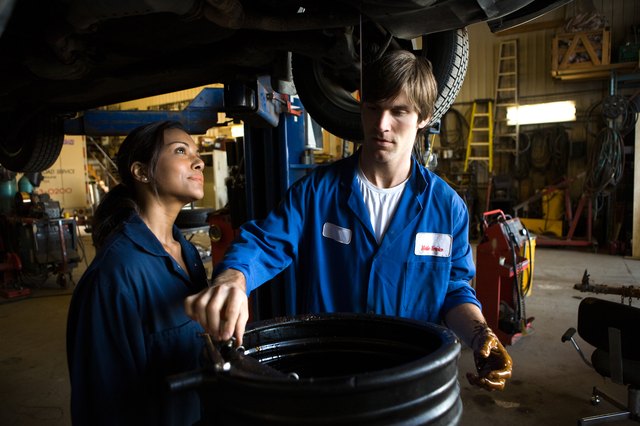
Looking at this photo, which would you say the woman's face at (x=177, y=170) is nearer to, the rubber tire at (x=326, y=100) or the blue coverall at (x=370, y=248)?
the blue coverall at (x=370, y=248)

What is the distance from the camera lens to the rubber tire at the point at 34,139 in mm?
3223

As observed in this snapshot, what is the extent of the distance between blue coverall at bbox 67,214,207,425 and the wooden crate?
8.02 meters

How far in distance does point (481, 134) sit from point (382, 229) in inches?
326

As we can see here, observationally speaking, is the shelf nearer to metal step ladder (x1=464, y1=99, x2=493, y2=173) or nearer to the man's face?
metal step ladder (x1=464, y1=99, x2=493, y2=173)

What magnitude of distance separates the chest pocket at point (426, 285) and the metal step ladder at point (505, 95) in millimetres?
8020

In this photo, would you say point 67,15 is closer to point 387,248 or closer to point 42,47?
point 42,47

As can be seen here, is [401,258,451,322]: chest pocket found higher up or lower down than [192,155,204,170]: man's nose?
lower down

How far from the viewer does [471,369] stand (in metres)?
2.88

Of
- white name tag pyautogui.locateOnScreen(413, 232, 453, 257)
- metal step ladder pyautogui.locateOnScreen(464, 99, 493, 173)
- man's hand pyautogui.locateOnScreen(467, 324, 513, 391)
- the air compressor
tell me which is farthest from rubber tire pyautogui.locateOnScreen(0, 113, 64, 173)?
metal step ladder pyautogui.locateOnScreen(464, 99, 493, 173)

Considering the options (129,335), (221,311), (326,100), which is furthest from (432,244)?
(326,100)

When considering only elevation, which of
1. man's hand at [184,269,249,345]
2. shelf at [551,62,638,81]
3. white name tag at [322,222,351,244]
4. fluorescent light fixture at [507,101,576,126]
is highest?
shelf at [551,62,638,81]

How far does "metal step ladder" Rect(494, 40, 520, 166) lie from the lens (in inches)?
332

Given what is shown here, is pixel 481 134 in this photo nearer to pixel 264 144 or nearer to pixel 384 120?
pixel 264 144

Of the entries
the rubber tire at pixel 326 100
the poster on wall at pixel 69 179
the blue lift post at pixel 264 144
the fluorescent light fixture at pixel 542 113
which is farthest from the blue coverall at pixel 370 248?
the poster on wall at pixel 69 179
